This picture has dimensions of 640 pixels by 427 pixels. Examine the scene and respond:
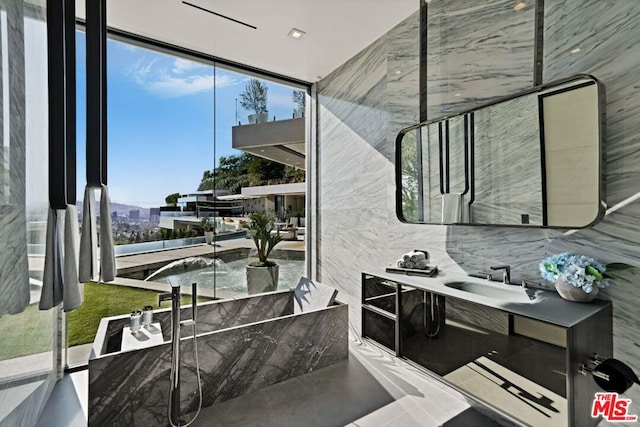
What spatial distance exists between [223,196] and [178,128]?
0.85 meters

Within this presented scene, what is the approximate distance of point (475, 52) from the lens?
7.72 ft

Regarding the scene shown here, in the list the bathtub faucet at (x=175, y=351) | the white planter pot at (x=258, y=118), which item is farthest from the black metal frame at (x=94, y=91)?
the white planter pot at (x=258, y=118)

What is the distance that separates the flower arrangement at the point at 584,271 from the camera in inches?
62.9

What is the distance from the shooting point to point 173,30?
9.92 ft

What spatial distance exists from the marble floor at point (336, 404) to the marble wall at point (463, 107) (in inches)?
37.0

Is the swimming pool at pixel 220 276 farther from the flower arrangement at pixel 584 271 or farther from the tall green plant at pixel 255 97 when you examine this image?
the flower arrangement at pixel 584 271

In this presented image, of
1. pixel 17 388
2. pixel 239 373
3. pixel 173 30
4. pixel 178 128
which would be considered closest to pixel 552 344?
pixel 239 373

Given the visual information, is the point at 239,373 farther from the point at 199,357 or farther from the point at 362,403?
the point at 362,403

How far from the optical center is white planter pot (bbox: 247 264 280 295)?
384cm

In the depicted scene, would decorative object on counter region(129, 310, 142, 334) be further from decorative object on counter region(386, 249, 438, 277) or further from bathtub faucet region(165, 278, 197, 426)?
decorative object on counter region(386, 249, 438, 277)

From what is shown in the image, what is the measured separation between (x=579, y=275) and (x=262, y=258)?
10.1 ft

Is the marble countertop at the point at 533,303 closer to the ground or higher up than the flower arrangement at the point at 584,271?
closer to the ground

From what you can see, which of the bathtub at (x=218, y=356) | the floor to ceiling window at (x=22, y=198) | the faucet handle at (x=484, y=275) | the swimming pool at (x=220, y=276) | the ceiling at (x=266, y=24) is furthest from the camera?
the swimming pool at (x=220, y=276)

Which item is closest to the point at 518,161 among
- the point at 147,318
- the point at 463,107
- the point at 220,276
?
the point at 463,107
